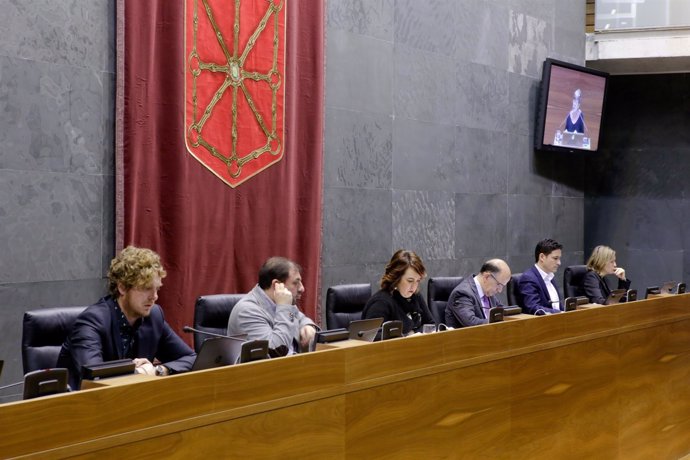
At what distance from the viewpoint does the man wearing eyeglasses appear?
4.66m

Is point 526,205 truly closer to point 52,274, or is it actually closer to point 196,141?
point 196,141

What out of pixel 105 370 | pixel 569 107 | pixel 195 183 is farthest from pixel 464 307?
pixel 569 107

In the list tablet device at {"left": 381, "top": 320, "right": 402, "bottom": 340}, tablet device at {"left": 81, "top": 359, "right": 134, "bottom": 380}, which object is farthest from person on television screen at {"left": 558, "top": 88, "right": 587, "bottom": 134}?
tablet device at {"left": 81, "top": 359, "right": 134, "bottom": 380}

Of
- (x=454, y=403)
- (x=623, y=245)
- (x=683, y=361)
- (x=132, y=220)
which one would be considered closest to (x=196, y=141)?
(x=132, y=220)

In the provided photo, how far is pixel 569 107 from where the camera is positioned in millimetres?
8766

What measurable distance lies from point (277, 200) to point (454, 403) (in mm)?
2878

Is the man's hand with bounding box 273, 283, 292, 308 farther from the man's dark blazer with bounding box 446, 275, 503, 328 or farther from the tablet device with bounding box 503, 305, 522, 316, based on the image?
the man's dark blazer with bounding box 446, 275, 503, 328

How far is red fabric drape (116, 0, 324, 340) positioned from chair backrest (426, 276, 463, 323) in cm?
103

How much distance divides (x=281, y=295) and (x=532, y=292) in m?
2.51

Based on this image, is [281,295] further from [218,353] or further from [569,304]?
[569,304]

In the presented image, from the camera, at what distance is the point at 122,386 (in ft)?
6.76

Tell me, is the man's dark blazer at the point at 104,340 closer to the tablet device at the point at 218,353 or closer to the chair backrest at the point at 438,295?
the tablet device at the point at 218,353

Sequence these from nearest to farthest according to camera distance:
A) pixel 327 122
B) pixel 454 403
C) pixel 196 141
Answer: pixel 454 403 < pixel 196 141 < pixel 327 122

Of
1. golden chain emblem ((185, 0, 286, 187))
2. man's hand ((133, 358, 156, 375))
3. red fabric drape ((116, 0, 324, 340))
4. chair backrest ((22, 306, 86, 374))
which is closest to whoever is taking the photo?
man's hand ((133, 358, 156, 375))
